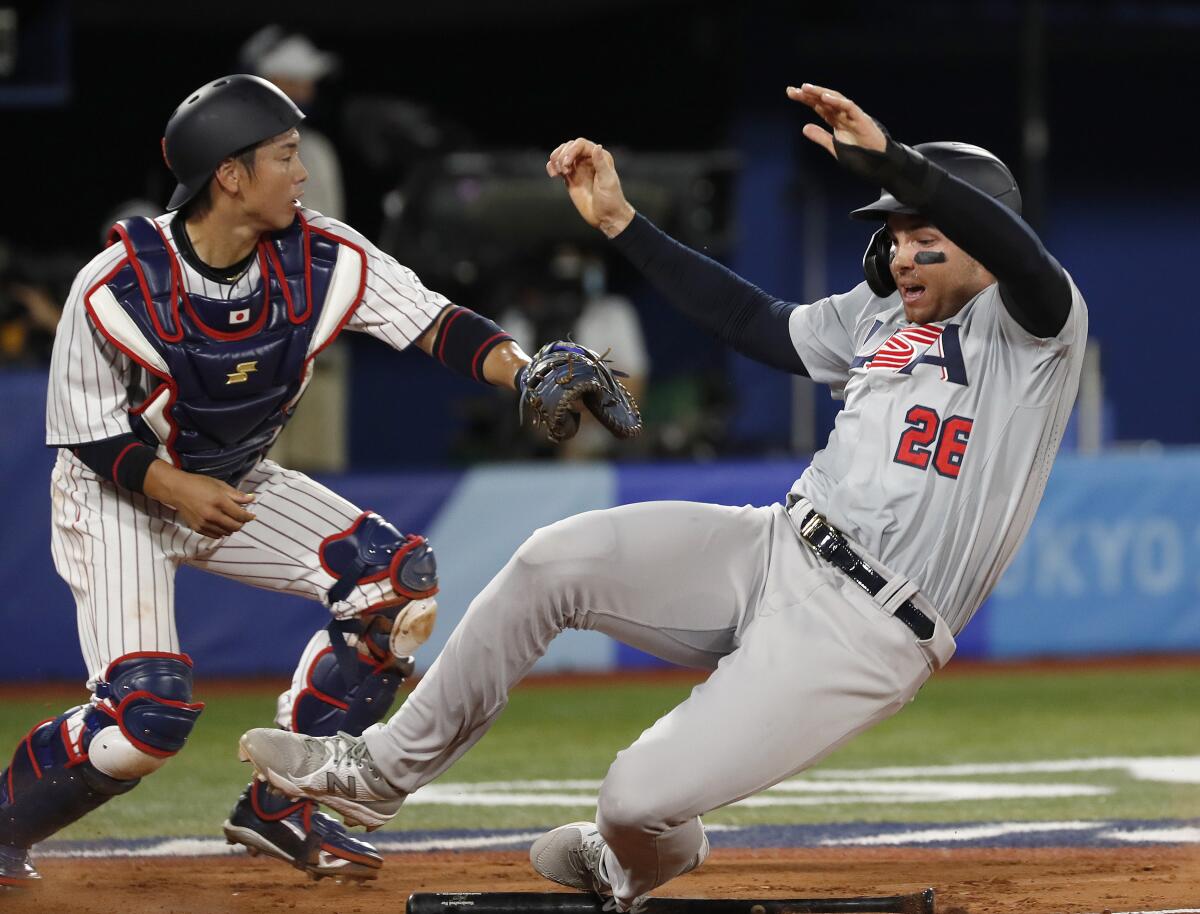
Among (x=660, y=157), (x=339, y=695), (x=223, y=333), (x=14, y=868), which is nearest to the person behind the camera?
(x=223, y=333)

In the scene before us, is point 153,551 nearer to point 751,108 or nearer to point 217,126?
point 217,126

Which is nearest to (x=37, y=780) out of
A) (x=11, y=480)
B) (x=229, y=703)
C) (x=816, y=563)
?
(x=816, y=563)

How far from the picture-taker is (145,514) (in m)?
4.32

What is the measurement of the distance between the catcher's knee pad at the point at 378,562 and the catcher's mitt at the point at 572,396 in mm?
631

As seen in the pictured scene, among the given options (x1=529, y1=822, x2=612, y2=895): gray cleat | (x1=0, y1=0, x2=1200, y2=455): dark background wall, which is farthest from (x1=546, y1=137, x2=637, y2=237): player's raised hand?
(x1=0, y1=0, x2=1200, y2=455): dark background wall

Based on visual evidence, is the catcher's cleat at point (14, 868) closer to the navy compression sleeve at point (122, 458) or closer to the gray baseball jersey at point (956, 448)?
the navy compression sleeve at point (122, 458)

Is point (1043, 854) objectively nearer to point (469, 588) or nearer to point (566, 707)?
point (566, 707)

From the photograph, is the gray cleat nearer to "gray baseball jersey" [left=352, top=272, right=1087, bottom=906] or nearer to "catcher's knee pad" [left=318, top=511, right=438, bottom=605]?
"gray baseball jersey" [left=352, top=272, right=1087, bottom=906]

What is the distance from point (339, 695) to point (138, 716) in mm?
580

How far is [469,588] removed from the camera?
8.85 m

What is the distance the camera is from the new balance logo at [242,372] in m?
4.27

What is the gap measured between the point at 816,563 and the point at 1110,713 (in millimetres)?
4663

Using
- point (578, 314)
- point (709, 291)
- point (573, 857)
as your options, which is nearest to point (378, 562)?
point (573, 857)

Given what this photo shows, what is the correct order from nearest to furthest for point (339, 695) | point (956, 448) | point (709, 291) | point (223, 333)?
1. point (956, 448)
2. point (709, 291)
3. point (223, 333)
4. point (339, 695)
